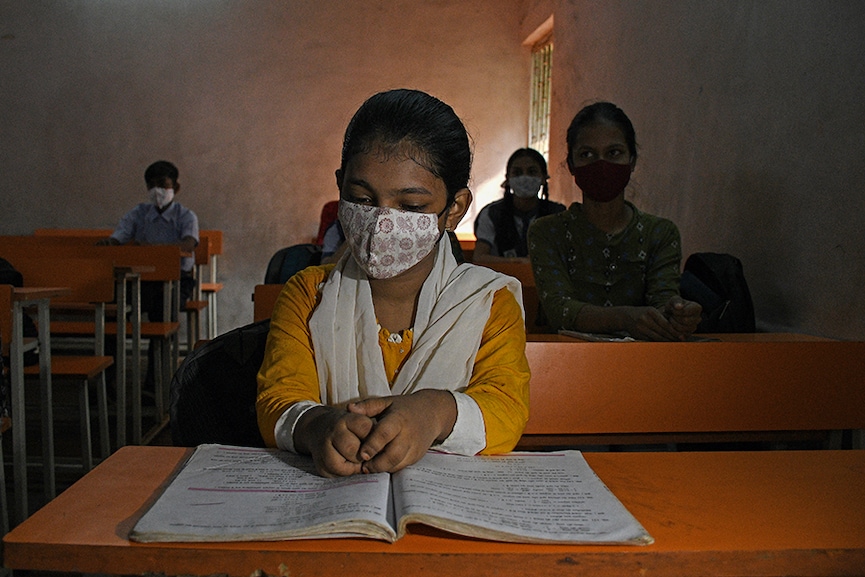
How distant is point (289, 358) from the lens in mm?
1216

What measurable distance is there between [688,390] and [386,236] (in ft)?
2.43

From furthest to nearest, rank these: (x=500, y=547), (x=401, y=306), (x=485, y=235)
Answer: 1. (x=485, y=235)
2. (x=401, y=306)
3. (x=500, y=547)

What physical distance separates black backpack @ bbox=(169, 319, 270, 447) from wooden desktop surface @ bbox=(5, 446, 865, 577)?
41cm

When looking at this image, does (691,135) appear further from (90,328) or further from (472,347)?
(90,328)

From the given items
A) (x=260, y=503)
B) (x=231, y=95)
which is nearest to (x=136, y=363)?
(x=260, y=503)

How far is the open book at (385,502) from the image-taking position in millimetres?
735

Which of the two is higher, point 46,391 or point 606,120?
point 606,120

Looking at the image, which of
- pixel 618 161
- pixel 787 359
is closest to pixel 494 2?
pixel 618 161

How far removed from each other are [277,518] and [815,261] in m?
2.13

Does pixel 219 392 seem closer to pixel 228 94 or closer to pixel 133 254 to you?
pixel 133 254

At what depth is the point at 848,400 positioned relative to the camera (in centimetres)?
162

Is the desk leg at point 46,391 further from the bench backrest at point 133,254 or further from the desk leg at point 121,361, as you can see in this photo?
the bench backrest at point 133,254

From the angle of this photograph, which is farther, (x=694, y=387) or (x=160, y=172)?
(x=160, y=172)

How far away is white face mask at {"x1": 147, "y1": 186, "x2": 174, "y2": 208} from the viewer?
19.8 ft
